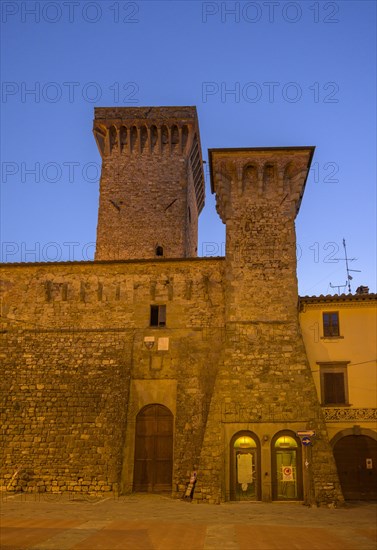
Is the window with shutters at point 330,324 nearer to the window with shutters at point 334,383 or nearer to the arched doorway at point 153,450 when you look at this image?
the window with shutters at point 334,383

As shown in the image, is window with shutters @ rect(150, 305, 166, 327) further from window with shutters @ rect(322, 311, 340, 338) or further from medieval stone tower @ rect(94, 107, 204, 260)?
medieval stone tower @ rect(94, 107, 204, 260)

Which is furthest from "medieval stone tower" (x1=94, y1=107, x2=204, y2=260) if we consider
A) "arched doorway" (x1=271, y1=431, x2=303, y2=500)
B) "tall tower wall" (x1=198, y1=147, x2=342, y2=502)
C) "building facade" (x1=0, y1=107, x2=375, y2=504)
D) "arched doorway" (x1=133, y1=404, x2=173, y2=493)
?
"arched doorway" (x1=271, y1=431, x2=303, y2=500)

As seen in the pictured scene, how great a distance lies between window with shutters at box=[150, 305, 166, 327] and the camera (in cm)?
2128

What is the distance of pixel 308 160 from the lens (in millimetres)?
22031

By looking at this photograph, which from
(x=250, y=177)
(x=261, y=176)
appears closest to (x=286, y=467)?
(x=261, y=176)

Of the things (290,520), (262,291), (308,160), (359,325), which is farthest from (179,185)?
(290,520)

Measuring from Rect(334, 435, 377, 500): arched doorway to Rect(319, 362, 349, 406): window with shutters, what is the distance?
1.44 meters

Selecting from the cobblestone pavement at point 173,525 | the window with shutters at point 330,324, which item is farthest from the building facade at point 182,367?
the cobblestone pavement at point 173,525

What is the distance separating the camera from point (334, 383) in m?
20.3

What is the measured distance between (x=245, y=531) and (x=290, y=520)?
7.32 ft

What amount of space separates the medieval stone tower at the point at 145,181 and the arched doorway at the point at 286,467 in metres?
14.0

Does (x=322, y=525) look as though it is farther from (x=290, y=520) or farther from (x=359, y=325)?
(x=359, y=325)

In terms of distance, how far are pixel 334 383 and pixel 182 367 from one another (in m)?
6.04

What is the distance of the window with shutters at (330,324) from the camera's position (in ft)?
68.5
